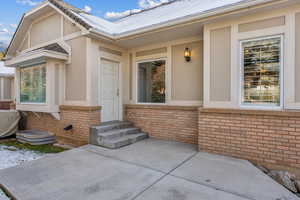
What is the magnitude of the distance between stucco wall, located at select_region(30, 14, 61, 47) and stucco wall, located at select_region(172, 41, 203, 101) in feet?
14.2

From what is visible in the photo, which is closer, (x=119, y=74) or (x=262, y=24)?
(x=262, y=24)

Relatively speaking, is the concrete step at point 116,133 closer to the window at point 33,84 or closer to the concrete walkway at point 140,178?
the concrete walkway at point 140,178

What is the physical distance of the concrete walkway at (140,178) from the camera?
2.33 meters

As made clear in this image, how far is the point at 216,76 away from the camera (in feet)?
12.9

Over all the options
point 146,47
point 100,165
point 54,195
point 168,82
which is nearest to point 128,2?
point 146,47

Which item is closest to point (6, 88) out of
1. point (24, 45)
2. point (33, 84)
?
point (24, 45)

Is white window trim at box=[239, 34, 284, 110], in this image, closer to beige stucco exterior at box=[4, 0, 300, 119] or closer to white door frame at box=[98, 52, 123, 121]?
beige stucco exterior at box=[4, 0, 300, 119]

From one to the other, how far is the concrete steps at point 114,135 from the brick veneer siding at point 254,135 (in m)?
2.04

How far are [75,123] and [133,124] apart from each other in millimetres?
1922

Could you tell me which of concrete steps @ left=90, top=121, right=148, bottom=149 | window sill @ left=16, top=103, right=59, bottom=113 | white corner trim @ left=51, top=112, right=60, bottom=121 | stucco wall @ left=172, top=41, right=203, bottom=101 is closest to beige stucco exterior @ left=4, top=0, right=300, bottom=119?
stucco wall @ left=172, top=41, right=203, bottom=101

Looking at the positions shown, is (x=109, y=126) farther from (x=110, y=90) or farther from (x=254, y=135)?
(x=254, y=135)

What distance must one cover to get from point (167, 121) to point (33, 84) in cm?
524

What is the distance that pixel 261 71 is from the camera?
11.8 ft

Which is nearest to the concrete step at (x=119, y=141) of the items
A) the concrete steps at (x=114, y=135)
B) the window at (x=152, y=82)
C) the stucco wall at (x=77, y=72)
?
the concrete steps at (x=114, y=135)
